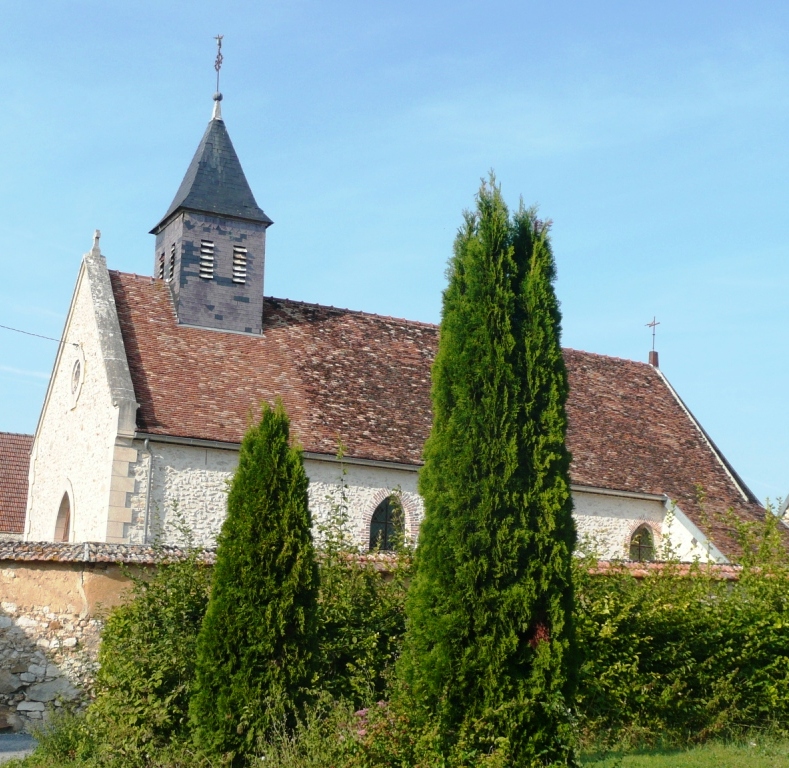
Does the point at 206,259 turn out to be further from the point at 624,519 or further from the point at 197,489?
the point at 624,519

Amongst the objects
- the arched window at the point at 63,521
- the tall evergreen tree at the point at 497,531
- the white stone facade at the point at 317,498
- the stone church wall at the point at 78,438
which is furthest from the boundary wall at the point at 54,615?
the arched window at the point at 63,521

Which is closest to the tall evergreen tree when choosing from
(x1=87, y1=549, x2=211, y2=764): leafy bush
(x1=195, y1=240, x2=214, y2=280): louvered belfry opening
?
(x1=87, y1=549, x2=211, y2=764): leafy bush

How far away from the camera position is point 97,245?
20.4m

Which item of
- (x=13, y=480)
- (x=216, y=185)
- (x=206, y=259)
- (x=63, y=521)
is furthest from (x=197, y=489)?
(x=13, y=480)

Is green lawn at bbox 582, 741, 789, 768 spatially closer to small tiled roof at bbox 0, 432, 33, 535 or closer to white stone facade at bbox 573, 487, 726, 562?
white stone facade at bbox 573, 487, 726, 562

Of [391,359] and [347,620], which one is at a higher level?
[391,359]

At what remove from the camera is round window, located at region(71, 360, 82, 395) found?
1980cm

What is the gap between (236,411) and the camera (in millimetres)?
18297

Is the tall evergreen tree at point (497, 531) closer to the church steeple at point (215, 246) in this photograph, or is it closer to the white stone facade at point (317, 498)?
the white stone facade at point (317, 498)

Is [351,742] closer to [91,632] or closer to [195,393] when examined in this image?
[91,632]

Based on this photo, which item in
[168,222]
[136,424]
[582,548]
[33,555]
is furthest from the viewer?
[168,222]

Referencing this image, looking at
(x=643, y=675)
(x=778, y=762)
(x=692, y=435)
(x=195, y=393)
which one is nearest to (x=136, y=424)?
(x=195, y=393)

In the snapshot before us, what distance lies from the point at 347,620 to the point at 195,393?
9211 millimetres

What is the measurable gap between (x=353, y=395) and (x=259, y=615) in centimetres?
1126
